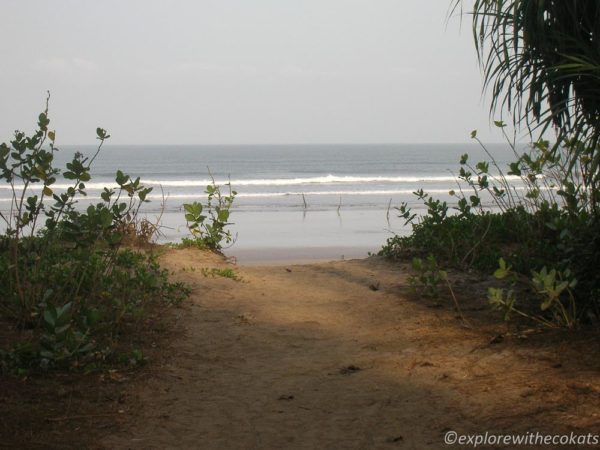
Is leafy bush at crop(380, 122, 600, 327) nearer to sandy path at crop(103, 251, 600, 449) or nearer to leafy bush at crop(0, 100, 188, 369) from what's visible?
sandy path at crop(103, 251, 600, 449)

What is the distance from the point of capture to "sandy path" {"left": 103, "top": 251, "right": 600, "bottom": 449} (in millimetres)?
3535

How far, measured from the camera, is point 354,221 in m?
18.3

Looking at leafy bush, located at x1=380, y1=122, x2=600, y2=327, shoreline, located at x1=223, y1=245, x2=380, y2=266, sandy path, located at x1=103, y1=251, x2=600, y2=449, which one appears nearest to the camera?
sandy path, located at x1=103, y1=251, x2=600, y2=449

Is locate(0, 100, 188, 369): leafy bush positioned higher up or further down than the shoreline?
higher up

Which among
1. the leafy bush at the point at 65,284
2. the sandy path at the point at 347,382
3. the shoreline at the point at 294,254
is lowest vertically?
the shoreline at the point at 294,254

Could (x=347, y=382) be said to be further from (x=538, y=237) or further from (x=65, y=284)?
(x=538, y=237)

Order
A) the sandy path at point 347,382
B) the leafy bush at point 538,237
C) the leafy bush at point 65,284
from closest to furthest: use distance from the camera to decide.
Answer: the sandy path at point 347,382 → the leafy bush at point 65,284 → the leafy bush at point 538,237

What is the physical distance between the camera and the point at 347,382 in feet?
14.1

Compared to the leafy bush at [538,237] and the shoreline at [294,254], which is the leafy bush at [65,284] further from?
the shoreline at [294,254]

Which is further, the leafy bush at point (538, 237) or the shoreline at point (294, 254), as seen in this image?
the shoreline at point (294, 254)

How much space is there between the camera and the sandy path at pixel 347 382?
354 centimetres

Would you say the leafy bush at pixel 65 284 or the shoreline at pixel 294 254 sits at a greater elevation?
the leafy bush at pixel 65 284

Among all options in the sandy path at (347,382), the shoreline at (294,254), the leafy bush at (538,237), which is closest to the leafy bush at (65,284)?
the sandy path at (347,382)

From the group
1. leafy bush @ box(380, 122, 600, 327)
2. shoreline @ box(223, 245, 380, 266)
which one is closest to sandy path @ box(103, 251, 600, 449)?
leafy bush @ box(380, 122, 600, 327)
